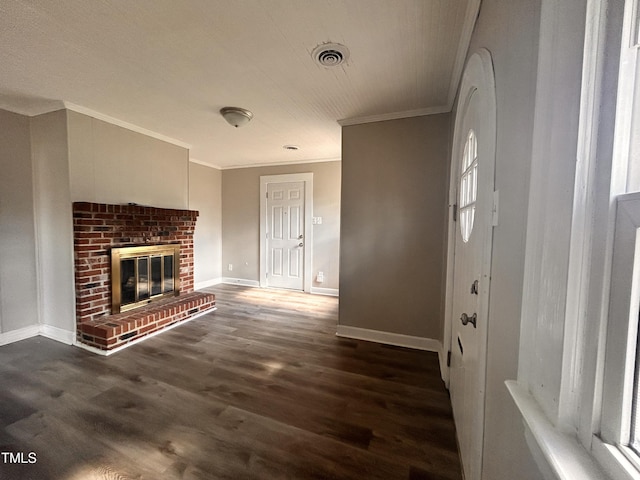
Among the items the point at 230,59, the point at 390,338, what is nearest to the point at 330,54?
the point at 230,59

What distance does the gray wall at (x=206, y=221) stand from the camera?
4.68 m

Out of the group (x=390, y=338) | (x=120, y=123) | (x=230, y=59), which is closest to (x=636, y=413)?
(x=230, y=59)

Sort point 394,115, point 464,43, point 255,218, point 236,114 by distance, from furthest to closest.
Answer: point 255,218, point 394,115, point 236,114, point 464,43

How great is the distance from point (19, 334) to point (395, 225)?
4117 mm

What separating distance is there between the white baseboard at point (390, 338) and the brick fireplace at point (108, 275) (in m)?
2.08

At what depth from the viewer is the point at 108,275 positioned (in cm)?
277

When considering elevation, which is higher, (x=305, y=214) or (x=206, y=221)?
(x=305, y=214)

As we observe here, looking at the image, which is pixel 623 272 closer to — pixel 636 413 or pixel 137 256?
pixel 636 413

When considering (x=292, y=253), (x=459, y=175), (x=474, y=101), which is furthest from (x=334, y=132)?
(x=292, y=253)

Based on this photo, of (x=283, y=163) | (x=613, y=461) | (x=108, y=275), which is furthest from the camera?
(x=283, y=163)

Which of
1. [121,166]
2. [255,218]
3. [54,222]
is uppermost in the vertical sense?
[121,166]

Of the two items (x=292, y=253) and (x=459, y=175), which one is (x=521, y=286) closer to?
(x=459, y=175)

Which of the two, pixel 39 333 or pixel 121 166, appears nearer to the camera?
pixel 39 333

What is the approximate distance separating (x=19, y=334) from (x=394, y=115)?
4547 mm
